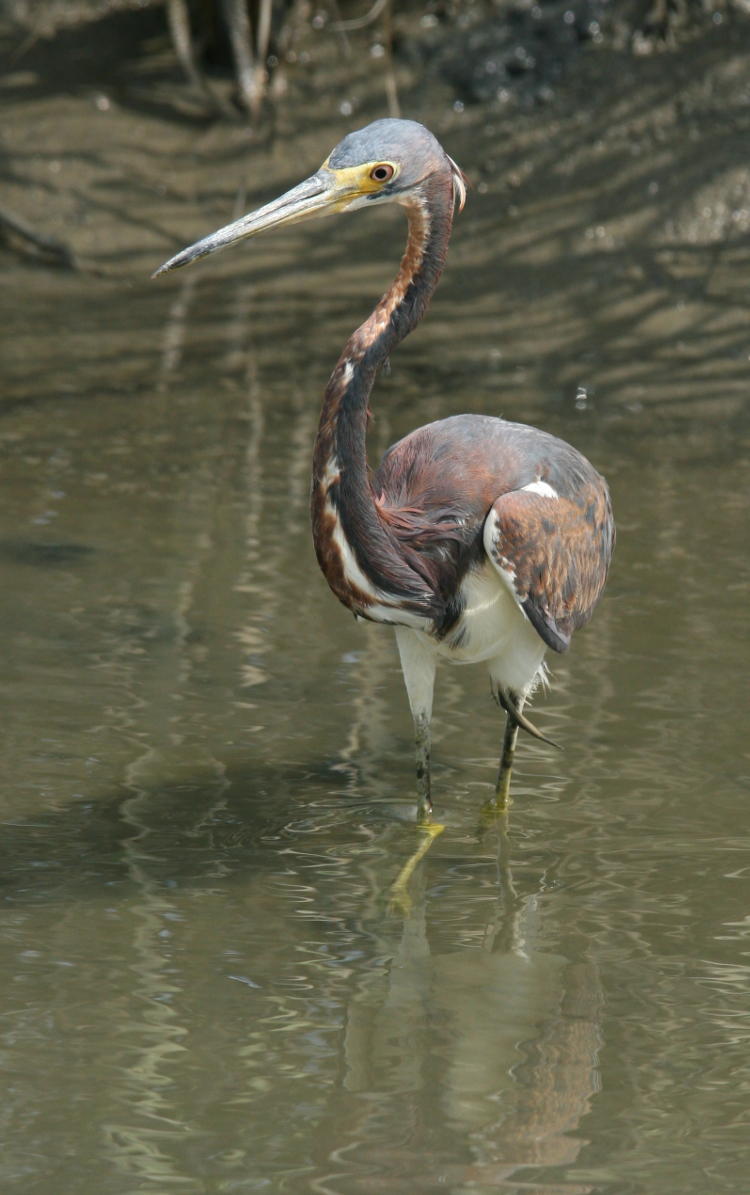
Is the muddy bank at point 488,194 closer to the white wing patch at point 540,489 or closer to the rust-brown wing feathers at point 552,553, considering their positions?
the rust-brown wing feathers at point 552,553

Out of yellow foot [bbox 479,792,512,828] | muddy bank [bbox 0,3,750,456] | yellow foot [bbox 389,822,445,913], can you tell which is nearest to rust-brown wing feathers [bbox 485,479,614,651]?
yellow foot [bbox 479,792,512,828]

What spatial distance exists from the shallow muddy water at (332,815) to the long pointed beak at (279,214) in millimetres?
1687

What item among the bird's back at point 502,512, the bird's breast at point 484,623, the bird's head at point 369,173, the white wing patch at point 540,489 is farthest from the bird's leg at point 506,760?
the bird's head at point 369,173

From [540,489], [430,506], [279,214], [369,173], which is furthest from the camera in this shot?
[540,489]

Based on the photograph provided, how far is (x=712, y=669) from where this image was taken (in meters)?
6.45

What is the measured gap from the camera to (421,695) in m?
5.43

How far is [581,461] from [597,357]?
14.7 ft

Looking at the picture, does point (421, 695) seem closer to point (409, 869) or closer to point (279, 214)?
point (409, 869)

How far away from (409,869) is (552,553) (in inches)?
38.0

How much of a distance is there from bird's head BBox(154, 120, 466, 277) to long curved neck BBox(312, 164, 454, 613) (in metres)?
0.06

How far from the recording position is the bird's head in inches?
188

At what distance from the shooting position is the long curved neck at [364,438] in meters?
4.75

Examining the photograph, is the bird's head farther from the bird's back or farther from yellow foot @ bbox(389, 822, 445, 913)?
yellow foot @ bbox(389, 822, 445, 913)

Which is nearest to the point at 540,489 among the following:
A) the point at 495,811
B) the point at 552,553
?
the point at 552,553
